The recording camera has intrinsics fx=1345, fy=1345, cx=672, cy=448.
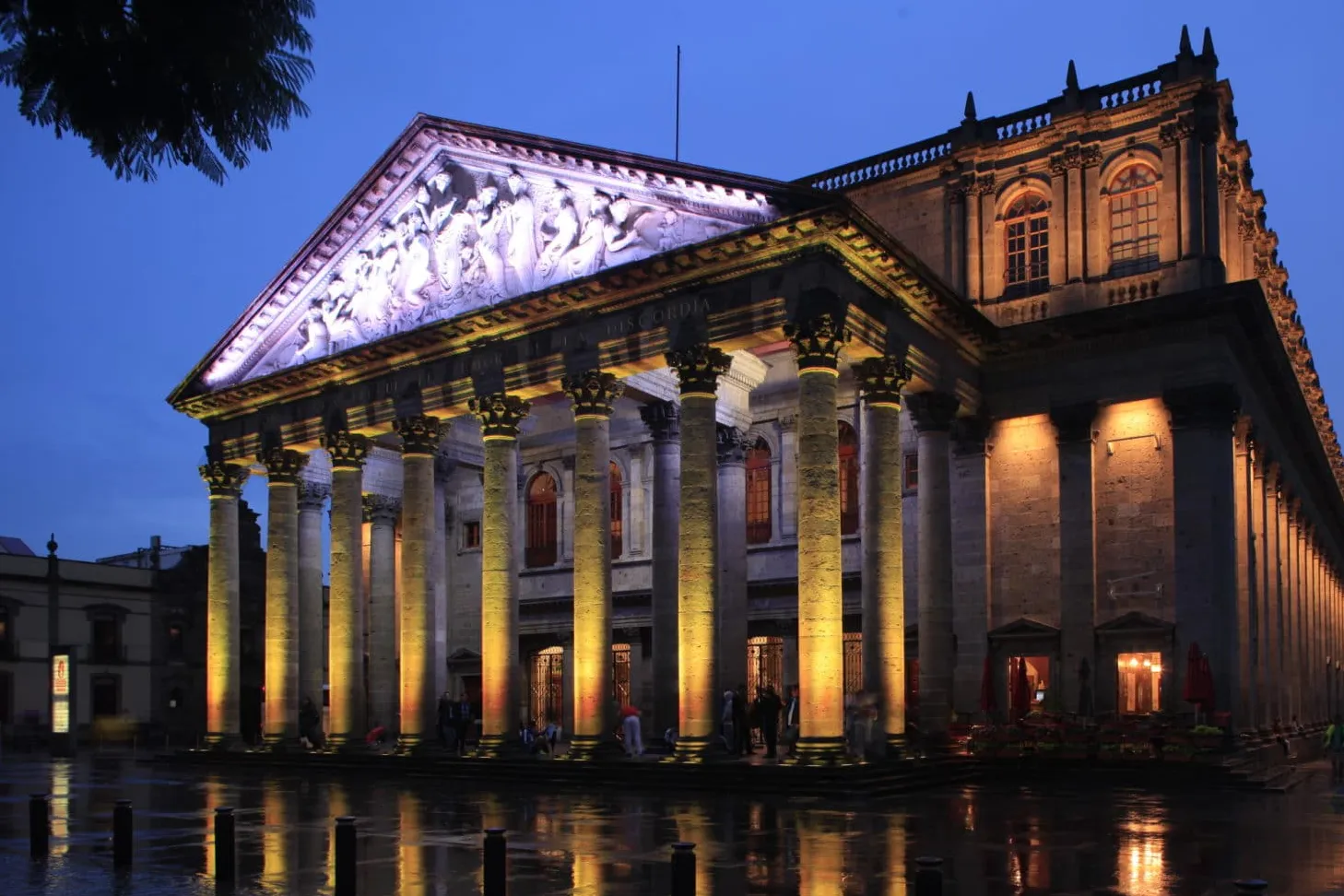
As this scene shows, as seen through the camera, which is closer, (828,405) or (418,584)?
(828,405)

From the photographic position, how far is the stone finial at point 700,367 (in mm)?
27016

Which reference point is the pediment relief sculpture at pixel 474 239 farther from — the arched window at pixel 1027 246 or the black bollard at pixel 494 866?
the black bollard at pixel 494 866

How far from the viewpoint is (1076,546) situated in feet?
101

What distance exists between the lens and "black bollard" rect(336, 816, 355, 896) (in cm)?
1261

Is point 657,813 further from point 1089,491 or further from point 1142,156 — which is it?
point 1142,156

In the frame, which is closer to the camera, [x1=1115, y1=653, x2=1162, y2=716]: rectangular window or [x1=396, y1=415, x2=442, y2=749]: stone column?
[x1=1115, y1=653, x2=1162, y2=716]: rectangular window

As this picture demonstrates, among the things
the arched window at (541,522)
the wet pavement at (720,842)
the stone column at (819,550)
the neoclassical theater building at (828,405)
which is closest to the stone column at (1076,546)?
the neoclassical theater building at (828,405)

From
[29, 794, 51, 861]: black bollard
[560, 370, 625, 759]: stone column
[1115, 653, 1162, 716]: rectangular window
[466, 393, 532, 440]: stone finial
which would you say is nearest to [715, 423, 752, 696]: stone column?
[560, 370, 625, 759]: stone column

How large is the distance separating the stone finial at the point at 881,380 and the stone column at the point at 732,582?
6.59 m

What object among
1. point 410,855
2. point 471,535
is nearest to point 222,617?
point 471,535

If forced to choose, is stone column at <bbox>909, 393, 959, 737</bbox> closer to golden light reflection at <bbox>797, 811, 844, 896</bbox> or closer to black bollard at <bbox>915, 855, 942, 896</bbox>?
golden light reflection at <bbox>797, 811, 844, 896</bbox>

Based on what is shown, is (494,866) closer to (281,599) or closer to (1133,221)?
(1133,221)

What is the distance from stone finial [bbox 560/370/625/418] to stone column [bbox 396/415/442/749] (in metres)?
5.30

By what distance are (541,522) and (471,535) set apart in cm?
275
